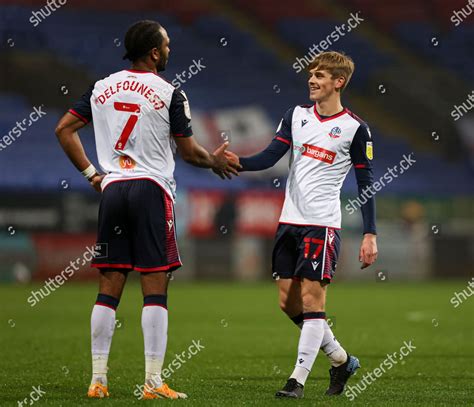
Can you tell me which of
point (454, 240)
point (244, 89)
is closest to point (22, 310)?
point (454, 240)

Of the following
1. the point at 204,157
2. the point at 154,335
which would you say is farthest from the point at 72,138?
the point at 154,335

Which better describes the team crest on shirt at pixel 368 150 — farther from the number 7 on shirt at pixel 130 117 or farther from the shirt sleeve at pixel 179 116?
the number 7 on shirt at pixel 130 117

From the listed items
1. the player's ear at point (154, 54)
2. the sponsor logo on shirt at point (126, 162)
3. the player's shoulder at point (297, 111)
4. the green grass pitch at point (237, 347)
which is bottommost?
the green grass pitch at point (237, 347)

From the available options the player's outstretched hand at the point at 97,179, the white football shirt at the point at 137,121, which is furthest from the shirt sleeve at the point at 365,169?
the player's outstretched hand at the point at 97,179

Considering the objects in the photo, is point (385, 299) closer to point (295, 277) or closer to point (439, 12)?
point (295, 277)

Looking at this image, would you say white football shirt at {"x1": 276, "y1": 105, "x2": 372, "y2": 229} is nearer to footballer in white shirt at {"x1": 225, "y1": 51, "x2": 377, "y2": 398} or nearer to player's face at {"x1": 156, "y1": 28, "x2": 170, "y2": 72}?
footballer in white shirt at {"x1": 225, "y1": 51, "x2": 377, "y2": 398}

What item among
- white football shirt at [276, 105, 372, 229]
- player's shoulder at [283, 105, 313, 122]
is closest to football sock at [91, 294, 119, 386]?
white football shirt at [276, 105, 372, 229]

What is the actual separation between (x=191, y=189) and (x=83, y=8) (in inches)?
381

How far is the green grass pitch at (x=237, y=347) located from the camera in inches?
261

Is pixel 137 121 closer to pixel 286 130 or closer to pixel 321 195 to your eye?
pixel 286 130

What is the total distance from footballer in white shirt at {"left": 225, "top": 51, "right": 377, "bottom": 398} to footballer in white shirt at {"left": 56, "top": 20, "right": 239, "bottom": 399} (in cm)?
70

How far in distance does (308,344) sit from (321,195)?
1028 mm

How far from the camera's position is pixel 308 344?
6375mm

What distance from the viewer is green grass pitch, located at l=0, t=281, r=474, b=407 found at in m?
6.64
